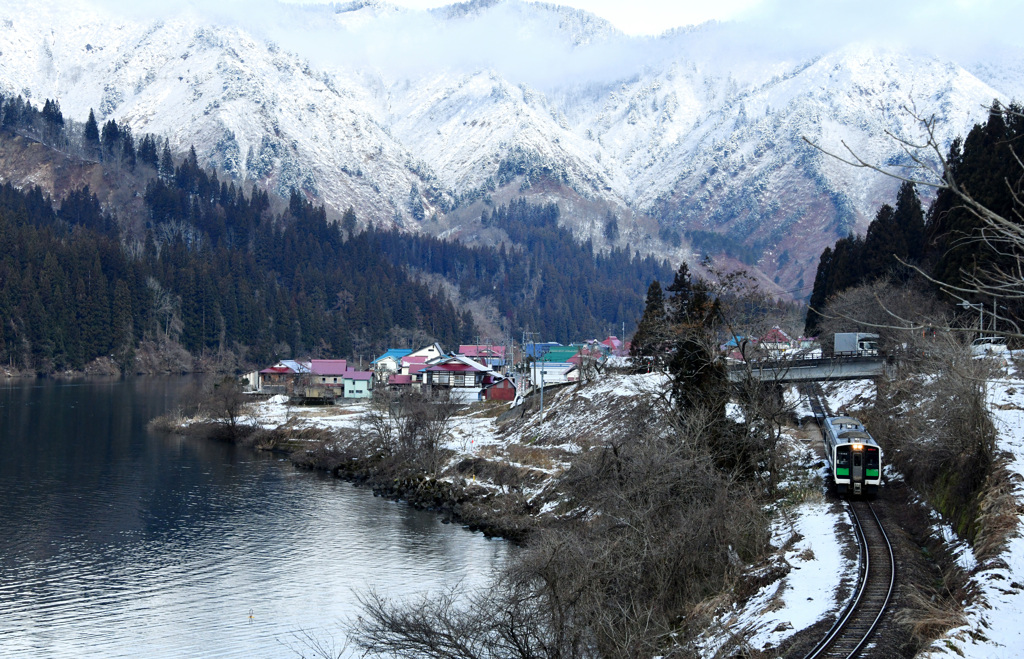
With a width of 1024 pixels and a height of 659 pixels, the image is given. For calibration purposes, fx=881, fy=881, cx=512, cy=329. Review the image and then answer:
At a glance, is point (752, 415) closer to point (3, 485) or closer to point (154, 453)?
point (3, 485)

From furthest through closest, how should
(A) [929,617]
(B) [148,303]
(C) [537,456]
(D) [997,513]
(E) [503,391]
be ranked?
(B) [148,303], (E) [503,391], (C) [537,456], (D) [997,513], (A) [929,617]

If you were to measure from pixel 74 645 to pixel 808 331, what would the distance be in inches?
3239

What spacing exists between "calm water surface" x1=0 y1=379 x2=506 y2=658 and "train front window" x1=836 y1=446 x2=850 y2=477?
47.4 feet

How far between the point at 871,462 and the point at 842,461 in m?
1.01

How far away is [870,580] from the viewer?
22109mm

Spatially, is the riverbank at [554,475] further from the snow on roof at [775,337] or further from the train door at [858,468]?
the snow on roof at [775,337]

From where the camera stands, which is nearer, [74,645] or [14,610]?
[74,645]

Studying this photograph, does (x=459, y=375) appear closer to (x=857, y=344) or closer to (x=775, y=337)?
(x=857, y=344)

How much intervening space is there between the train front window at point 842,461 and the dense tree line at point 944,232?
48.1 ft

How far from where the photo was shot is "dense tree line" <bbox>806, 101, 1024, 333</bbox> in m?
49.4

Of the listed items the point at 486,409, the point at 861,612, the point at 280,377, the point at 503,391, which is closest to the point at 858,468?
the point at 861,612

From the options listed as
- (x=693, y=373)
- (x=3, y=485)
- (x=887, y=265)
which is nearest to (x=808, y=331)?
(x=887, y=265)

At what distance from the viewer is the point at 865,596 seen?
2094 centimetres

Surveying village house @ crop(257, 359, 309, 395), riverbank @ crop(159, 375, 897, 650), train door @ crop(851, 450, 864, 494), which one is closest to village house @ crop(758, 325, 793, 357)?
riverbank @ crop(159, 375, 897, 650)
